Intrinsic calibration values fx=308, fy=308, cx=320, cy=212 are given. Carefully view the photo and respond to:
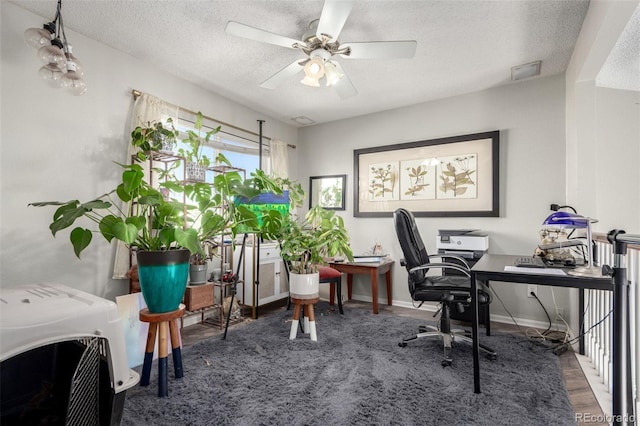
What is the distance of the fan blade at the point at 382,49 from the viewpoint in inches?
78.0

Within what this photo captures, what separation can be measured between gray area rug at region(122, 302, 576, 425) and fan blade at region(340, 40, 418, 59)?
212 centimetres

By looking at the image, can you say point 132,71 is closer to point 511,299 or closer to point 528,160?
point 528,160

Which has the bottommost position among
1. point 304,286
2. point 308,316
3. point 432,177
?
point 308,316

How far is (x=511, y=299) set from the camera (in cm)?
319

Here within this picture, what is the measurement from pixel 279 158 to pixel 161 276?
9.20 ft

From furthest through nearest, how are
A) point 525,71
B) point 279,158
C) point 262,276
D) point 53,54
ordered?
point 279,158
point 262,276
point 525,71
point 53,54

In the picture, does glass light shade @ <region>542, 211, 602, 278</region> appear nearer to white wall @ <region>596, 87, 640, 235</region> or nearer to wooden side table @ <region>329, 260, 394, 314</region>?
white wall @ <region>596, 87, 640, 235</region>

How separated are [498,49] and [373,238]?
2400mm

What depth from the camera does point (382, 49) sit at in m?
2.06

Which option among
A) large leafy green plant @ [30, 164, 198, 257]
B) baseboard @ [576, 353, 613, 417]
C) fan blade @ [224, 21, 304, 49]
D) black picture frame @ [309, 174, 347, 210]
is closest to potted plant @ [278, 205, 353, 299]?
large leafy green plant @ [30, 164, 198, 257]

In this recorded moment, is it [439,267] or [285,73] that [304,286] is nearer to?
[439,267]

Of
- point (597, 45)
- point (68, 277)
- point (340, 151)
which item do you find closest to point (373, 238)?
point (340, 151)

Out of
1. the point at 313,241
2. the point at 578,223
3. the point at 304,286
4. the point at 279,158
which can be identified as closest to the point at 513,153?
the point at 578,223

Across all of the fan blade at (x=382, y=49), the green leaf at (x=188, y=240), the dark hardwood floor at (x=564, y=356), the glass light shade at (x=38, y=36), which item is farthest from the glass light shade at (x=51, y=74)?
the dark hardwood floor at (x=564, y=356)
